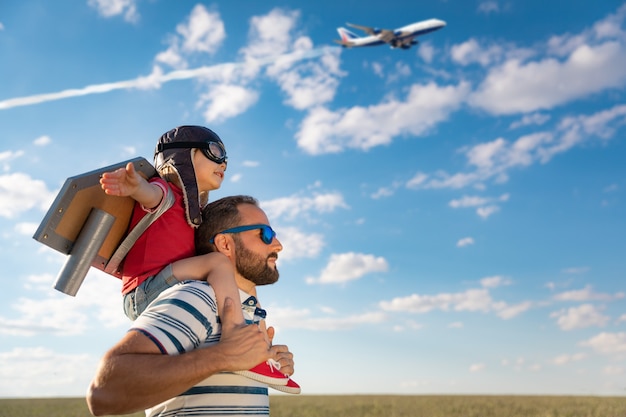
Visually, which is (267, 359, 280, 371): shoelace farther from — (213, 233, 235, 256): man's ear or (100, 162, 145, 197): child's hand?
(100, 162, 145, 197): child's hand

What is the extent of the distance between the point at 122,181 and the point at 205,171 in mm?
1099

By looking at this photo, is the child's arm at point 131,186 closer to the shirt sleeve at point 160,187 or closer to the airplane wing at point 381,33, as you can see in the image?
the shirt sleeve at point 160,187

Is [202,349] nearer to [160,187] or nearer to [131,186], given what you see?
[131,186]

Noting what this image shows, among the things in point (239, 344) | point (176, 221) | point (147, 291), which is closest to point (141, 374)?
point (239, 344)

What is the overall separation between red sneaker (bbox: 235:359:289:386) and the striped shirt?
0.13 ft

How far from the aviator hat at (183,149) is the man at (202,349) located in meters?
0.84

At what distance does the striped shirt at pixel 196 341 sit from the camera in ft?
10.3

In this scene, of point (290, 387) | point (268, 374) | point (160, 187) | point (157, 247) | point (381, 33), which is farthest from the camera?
point (381, 33)

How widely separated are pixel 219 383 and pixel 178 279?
0.87m

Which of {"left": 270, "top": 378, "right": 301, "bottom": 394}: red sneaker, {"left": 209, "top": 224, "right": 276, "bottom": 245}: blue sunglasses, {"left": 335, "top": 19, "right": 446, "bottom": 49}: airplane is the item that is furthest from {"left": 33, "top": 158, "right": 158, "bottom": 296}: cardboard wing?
{"left": 335, "top": 19, "right": 446, "bottom": 49}: airplane

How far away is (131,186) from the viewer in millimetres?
4340

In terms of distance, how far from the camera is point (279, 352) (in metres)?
4.07

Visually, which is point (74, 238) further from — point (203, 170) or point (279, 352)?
point (279, 352)

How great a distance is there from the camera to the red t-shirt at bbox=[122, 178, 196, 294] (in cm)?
445
